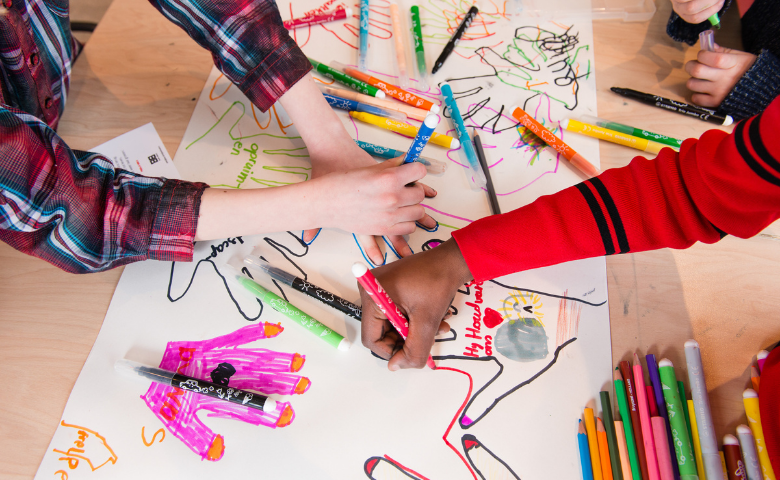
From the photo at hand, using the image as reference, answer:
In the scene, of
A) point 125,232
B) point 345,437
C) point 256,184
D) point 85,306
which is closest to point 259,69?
point 256,184

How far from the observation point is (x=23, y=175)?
455 mm

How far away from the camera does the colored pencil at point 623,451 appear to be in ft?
1.59

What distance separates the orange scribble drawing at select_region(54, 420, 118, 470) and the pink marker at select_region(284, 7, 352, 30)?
0.70m

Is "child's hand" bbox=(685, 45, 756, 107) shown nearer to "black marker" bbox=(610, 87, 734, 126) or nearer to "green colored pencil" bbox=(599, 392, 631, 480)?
"black marker" bbox=(610, 87, 734, 126)

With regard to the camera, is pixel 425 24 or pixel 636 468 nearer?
pixel 636 468

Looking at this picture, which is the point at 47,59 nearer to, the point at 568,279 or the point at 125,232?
the point at 125,232

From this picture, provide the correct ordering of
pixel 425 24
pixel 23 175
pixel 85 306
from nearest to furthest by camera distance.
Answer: pixel 23 175 < pixel 85 306 < pixel 425 24

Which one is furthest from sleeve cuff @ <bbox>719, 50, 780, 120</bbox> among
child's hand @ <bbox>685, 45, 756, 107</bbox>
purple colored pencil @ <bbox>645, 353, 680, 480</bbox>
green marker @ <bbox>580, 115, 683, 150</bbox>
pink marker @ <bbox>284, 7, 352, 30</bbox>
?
pink marker @ <bbox>284, 7, 352, 30</bbox>

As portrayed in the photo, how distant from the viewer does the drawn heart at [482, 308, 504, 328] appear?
1.87ft

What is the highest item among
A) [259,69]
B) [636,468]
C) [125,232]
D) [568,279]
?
[259,69]

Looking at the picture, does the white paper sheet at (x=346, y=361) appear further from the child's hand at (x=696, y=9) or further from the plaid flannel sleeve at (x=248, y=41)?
the child's hand at (x=696, y=9)

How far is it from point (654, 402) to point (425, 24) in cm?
70

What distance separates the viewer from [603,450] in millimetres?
499

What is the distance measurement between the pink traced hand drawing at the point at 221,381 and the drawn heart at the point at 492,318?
24 cm
